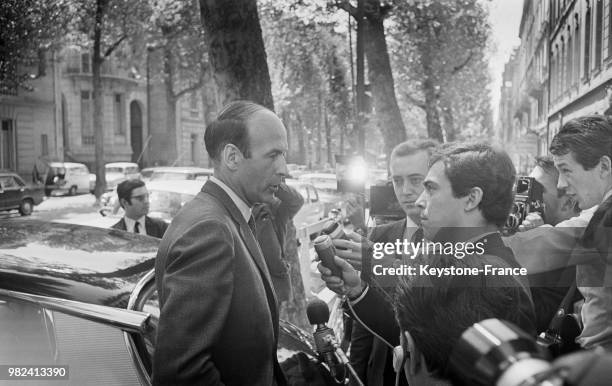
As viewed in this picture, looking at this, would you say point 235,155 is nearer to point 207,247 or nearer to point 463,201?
point 207,247

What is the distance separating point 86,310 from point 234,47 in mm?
3626

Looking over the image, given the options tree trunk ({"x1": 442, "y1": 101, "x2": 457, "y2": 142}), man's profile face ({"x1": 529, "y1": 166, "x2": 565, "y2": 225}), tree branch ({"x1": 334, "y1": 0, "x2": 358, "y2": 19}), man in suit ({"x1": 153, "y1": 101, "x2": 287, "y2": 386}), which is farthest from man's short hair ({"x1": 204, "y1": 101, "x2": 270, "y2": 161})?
tree trunk ({"x1": 442, "y1": 101, "x2": 457, "y2": 142})

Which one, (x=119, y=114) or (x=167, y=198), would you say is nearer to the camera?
(x=167, y=198)

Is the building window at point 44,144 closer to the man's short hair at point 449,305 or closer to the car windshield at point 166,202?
the car windshield at point 166,202

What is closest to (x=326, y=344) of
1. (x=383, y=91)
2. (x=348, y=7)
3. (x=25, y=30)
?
(x=383, y=91)

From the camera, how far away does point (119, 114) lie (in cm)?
4709

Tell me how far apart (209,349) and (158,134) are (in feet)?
158

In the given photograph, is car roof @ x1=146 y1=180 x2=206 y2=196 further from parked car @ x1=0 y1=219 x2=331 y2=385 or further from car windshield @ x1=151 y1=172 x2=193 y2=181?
parked car @ x1=0 y1=219 x2=331 y2=385

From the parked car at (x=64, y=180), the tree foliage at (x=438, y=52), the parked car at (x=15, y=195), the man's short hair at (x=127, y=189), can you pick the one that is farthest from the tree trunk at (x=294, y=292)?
the parked car at (x=64, y=180)

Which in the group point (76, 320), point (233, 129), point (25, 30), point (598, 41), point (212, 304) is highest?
point (25, 30)

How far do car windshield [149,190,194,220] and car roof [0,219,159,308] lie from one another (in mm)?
7835

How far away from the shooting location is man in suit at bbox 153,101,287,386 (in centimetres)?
194

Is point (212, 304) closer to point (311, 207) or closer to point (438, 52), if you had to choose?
point (311, 207)

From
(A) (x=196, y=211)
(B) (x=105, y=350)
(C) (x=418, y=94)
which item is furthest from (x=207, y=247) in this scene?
(C) (x=418, y=94)
